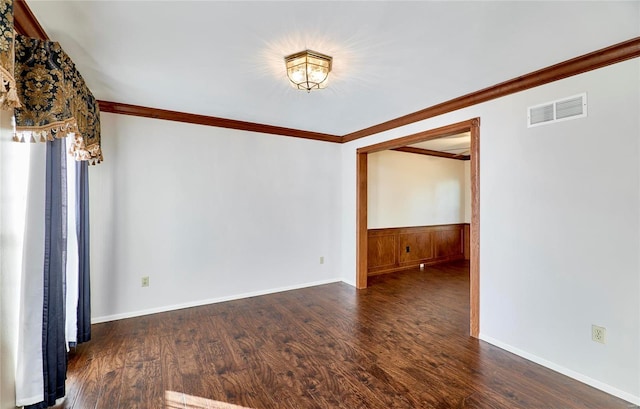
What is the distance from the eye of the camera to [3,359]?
1.69m

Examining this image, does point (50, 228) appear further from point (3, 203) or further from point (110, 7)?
point (110, 7)

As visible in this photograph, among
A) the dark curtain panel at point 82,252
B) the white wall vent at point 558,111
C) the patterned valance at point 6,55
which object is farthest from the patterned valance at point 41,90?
the white wall vent at point 558,111

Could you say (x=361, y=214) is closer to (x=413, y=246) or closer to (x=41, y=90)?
(x=413, y=246)

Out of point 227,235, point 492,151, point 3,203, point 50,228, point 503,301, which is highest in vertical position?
point 492,151

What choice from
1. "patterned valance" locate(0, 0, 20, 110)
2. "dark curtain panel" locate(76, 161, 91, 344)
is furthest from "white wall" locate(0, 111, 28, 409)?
"dark curtain panel" locate(76, 161, 91, 344)

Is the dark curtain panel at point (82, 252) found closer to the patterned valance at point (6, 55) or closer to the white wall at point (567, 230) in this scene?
the patterned valance at point (6, 55)

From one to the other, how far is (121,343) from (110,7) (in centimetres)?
280

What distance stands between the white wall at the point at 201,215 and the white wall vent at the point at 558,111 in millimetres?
2926

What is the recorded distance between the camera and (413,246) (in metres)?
6.03

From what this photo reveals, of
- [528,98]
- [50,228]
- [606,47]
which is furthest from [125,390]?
[606,47]

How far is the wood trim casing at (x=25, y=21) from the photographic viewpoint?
165cm

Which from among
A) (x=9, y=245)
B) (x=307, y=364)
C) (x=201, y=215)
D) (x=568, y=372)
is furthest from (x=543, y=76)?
(x=9, y=245)

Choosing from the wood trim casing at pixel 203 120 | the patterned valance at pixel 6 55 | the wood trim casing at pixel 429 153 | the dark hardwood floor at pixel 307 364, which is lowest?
the dark hardwood floor at pixel 307 364

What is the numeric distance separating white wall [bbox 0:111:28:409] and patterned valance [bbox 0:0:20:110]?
45 cm
